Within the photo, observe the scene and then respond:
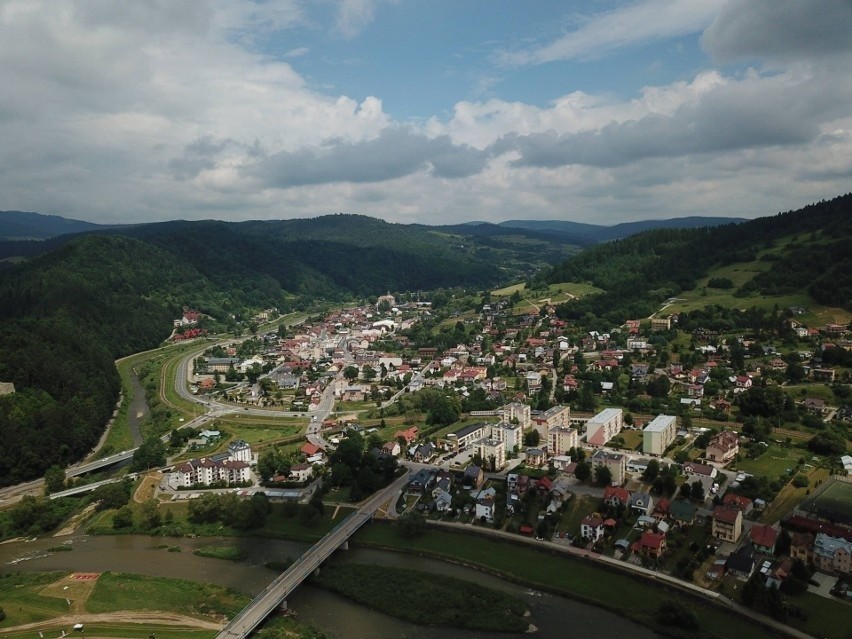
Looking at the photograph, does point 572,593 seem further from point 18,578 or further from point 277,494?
point 18,578

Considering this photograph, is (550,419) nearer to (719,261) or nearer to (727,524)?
(727,524)

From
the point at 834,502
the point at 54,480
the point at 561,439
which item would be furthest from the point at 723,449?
the point at 54,480

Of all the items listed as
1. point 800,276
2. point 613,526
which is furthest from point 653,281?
point 613,526

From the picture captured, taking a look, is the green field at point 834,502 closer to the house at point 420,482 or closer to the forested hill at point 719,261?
the house at point 420,482

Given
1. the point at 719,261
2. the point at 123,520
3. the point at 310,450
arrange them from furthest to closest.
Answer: the point at 719,261 → the point at 310,450 → the point at 123,520

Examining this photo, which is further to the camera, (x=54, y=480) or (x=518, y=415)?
(x=518, y=415)

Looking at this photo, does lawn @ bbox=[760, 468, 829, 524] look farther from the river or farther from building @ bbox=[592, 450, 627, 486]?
the river

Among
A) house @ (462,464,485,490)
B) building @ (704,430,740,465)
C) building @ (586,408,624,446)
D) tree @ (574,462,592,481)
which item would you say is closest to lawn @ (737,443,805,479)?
building @ (704,430,740,465)
